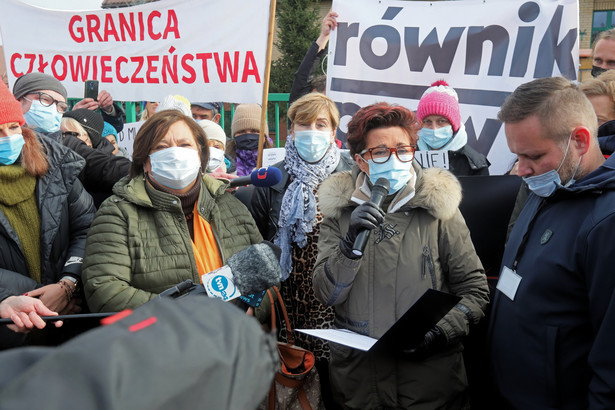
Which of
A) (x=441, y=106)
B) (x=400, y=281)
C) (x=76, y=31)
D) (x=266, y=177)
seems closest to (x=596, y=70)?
(x=441, y=106)

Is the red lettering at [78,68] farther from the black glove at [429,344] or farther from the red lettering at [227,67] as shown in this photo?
the black glove at [429,344]

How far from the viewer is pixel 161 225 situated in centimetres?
260

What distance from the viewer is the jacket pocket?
7.84 feet

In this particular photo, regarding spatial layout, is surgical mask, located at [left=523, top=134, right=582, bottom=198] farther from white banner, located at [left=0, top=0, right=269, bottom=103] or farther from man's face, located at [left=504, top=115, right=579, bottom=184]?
white banner, located at [left=0, top=0, right=269, bottom=103]

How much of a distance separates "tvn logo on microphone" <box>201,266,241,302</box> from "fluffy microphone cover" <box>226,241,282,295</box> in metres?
0.02

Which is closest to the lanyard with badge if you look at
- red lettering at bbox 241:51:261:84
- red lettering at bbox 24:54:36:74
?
red lettering at bbox 241:51:261:84

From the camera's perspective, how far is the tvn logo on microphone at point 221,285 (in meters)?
1.84

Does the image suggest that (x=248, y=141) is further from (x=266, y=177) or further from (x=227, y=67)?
(x=266, y=177)

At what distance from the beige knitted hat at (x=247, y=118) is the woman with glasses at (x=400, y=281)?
118 inches

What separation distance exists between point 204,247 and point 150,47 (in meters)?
2.96

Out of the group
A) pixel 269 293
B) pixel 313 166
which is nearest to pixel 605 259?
pixel 269 293

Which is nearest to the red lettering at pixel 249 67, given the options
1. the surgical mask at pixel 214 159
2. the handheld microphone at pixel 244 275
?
the surgical mask at pixel 214 159

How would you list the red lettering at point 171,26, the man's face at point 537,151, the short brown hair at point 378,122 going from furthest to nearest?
the red lettering at point 171,26, the short brown hair at point 378,122, the man's face at point 537,151

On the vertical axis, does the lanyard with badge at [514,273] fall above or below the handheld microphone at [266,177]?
below
